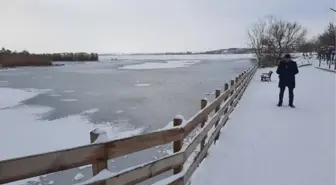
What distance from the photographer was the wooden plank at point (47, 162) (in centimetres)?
181

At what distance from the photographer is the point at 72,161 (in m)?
2.17

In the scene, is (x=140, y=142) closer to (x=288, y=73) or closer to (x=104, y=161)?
(x=104, y=161)

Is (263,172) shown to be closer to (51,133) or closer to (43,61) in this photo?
(51,133)

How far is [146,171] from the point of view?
2996mm

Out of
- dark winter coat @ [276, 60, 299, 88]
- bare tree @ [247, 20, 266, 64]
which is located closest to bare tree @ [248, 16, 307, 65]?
bare tree @ [247, 20, 266, 64]

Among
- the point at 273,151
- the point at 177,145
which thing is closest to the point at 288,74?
the point at 273,151

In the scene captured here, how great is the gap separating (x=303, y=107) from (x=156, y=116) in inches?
Answer: 195

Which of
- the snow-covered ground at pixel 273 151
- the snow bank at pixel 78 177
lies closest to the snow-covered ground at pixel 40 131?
the snow bank at pixel 78 177

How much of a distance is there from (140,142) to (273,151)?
11.8 feet

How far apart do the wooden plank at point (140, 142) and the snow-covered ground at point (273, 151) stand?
1193 mm

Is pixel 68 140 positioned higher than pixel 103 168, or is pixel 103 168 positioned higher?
pixel 103 168

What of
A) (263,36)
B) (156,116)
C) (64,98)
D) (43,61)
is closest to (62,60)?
(43,61)

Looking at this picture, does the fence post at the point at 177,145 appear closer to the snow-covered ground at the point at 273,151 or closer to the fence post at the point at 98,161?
the snow-covered ground at the point at 273,151

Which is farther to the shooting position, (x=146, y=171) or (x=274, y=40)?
(x=274, y=40)
